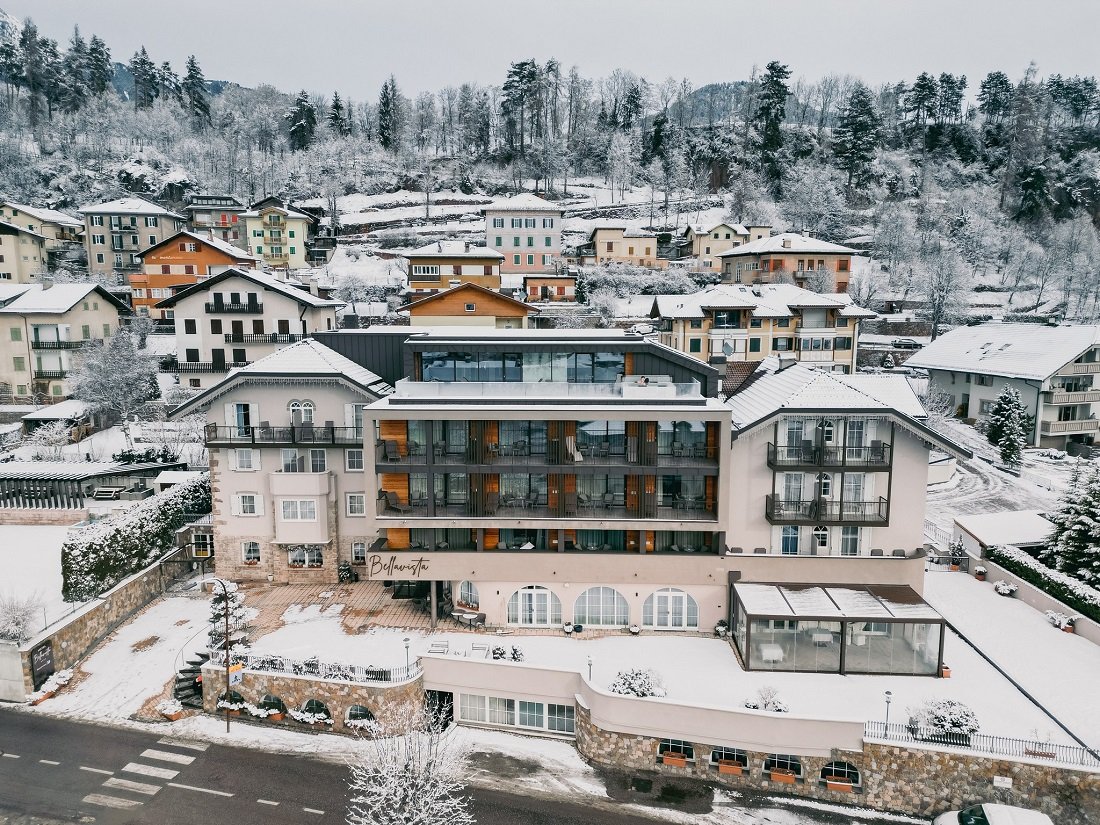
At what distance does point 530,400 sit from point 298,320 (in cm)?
2996

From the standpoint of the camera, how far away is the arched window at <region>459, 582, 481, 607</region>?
2631cm

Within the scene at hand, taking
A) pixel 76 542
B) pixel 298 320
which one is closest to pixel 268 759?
pixel 76 542

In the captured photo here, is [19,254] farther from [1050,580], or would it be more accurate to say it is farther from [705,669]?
[1050,580]

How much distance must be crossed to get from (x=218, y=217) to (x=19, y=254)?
69.2 ft

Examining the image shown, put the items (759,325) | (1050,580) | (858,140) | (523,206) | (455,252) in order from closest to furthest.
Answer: (1050,580) → (759,325) → (455,252) → (523,206) → (858,140)

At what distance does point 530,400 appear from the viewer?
2559 cm

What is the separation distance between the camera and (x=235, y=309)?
4853cm


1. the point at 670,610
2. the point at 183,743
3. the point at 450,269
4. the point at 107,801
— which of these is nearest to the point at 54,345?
the point at 450,269

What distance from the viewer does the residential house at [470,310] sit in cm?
4678

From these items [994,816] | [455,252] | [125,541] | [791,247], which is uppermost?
[791,247]

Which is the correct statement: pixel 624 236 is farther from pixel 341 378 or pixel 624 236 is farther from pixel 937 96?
pixel 937 96

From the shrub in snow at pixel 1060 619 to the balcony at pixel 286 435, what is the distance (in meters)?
27.2

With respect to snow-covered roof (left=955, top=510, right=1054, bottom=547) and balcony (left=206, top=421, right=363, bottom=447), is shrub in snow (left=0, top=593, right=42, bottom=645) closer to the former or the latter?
balcony (left=206, top=421, right=363, bottom=447)

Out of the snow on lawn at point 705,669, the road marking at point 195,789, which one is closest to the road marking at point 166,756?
the road marking at point 195,789
